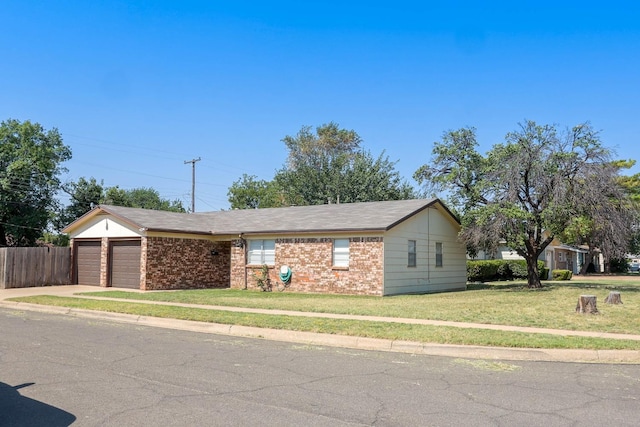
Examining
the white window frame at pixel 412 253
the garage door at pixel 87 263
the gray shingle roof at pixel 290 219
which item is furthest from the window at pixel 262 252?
the garage door at pixel 87 263

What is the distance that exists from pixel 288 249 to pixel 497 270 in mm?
19082

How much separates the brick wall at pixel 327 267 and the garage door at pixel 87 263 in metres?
7.47

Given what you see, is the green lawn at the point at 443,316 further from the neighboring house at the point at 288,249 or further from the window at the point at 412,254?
the window at the point at 412,254

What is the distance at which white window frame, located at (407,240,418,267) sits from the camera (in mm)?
23766

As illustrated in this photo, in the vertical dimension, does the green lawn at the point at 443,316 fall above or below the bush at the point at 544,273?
below

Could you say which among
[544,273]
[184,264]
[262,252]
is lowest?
[544,273]

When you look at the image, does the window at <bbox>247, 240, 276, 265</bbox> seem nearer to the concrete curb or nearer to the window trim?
the window trim

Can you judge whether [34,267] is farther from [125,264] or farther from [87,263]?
[125,264]

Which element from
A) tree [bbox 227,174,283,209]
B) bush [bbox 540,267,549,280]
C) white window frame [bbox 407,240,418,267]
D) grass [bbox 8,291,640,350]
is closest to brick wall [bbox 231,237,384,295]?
white window frame [bbox 407,240,418,267]

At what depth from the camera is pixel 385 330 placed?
37.8ft

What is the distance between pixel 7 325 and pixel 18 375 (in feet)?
20.7

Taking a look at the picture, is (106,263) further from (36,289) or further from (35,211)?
(35,211)

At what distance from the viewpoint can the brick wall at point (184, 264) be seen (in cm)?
2405

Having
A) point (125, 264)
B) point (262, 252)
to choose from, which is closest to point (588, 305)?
point (262, 252)
